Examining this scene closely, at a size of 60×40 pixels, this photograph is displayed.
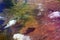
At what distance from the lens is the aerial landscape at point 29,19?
2.92 feet

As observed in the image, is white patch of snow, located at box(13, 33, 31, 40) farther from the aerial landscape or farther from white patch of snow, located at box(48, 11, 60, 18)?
white patch of snow, located at box(48, 11, 60, 18)

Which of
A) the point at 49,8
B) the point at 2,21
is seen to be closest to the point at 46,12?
the point at 49,8

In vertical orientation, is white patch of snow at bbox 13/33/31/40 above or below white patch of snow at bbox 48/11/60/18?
below

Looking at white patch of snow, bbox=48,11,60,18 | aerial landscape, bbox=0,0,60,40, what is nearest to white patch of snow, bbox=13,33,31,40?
aerial landscape, bbox=0,0,60,40

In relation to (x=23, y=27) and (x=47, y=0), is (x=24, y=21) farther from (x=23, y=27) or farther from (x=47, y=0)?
(x=47, y=0)

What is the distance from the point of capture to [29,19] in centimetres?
93

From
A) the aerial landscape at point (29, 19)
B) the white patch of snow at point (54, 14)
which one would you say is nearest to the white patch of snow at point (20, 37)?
the aerial landscape at point (29, 19)

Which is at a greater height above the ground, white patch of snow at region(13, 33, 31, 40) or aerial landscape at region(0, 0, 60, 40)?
aerial landscape at region(0, 0, 60, 40)

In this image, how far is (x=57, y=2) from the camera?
0.95m

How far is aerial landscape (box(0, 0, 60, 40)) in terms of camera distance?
891mm

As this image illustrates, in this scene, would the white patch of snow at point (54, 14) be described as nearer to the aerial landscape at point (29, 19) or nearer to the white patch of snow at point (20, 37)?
the aerial landscape at point (29, 19)

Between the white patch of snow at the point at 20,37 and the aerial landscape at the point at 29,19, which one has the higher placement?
the aerial landscape at the point at 29,19

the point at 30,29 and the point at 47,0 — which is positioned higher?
the point at 47,0

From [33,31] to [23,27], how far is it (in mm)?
62
